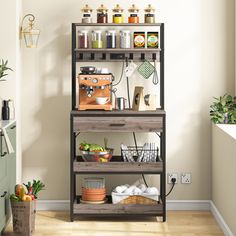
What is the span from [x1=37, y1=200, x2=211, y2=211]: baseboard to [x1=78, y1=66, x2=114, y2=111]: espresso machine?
36.7 inches

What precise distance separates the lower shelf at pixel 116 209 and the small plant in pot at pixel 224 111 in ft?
2.79

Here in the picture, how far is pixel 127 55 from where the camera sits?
5.04 m

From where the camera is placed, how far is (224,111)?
4922mm

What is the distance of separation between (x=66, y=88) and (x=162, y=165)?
1.07 meters

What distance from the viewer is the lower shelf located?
15.8 ft

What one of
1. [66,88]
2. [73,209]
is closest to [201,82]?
[66,88]

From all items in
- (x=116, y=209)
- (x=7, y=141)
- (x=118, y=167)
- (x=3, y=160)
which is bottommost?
(x=116, y=209)

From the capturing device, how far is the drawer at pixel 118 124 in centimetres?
473

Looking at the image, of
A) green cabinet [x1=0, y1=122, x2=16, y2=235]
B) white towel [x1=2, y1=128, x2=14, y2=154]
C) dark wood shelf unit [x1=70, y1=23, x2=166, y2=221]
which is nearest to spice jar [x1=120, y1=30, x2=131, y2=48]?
dark wood shelf unit [x1=70, y1=23, x2=166, y2=221]

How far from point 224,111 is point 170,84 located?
0.53 m

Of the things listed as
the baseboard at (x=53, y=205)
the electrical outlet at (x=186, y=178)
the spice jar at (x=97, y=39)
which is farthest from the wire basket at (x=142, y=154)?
the spice jar at (x=97, y=39)

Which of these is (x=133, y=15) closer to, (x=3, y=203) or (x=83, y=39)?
(x=83, y=39)

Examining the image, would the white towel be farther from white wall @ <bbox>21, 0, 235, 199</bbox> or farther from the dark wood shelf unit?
white wall @ <bbox>21, 0, 235, 199</bbox>

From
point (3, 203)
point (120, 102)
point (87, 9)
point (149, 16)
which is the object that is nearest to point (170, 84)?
point (120, 102)
